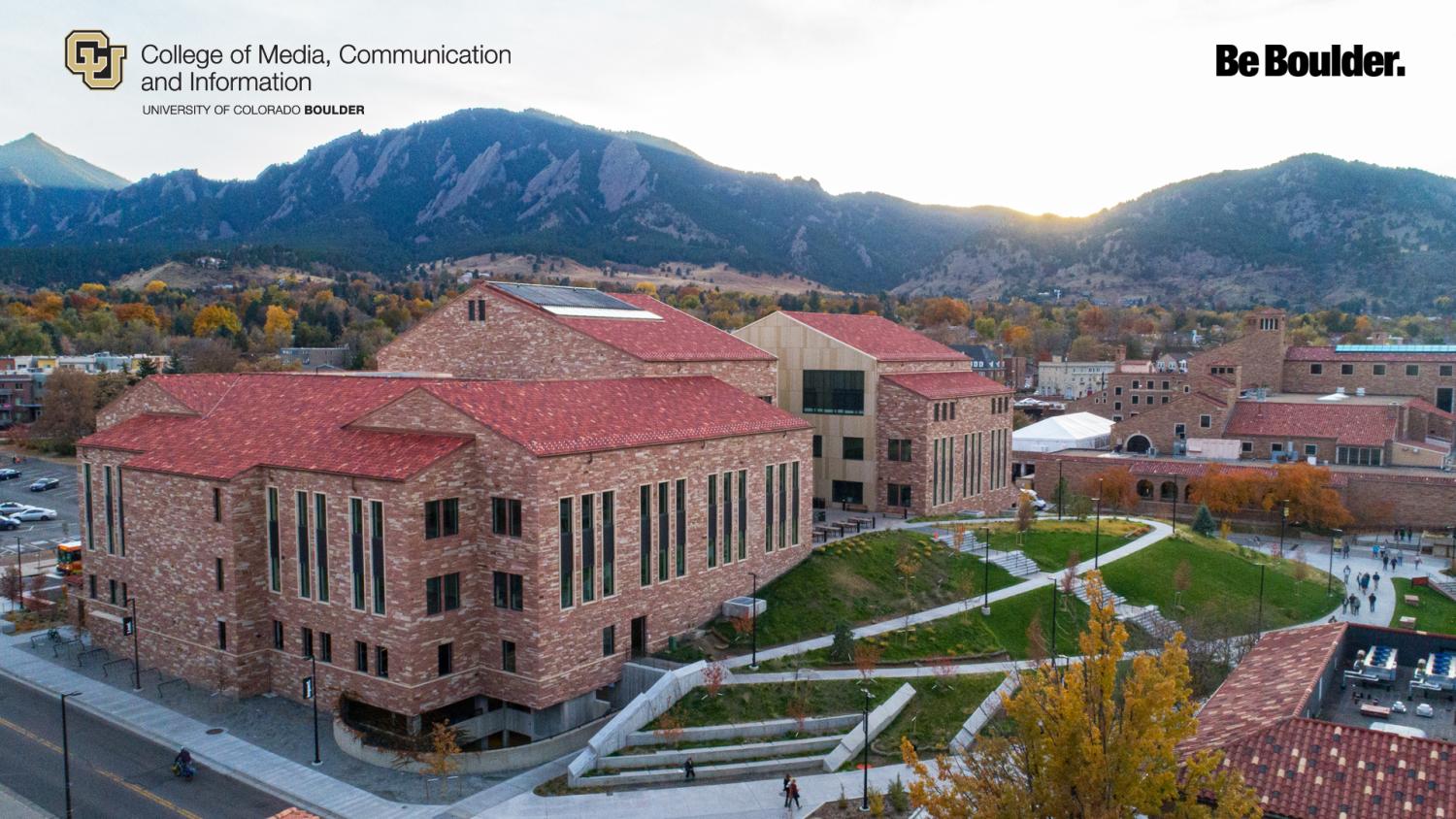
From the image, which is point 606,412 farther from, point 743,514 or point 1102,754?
point 1102,754

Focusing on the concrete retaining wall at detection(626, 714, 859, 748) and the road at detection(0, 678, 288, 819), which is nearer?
the road at detection(0, 678, 288, 819)

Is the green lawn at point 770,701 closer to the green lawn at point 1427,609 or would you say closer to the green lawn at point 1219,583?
the green lawn at point 1219,583

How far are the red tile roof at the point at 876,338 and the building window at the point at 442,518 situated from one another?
30.9 m

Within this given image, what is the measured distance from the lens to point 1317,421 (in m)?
82.9

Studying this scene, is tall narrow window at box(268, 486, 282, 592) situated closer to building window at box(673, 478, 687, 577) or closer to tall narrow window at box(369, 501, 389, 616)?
tall narrow window at box(369, 501, 389, 616)

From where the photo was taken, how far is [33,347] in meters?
127

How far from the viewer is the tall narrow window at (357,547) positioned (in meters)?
34.1

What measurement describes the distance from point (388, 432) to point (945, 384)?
36.8 metres

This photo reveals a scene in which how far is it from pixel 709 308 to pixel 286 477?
14170 centimetres

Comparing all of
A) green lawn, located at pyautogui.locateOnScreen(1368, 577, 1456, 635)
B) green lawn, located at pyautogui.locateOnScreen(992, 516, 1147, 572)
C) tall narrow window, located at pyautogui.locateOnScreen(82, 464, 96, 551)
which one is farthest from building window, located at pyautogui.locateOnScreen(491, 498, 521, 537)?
green lawn, located at pyautogui.locateOnScreen(1368, 577, 1456, 635)

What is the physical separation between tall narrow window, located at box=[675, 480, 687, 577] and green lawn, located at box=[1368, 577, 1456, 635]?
37.0m

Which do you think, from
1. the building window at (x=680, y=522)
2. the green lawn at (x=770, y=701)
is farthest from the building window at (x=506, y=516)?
the green lawn at (x=770, y=701)

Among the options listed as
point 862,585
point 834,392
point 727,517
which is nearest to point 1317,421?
point 834,392

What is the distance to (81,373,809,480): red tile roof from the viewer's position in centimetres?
3488
